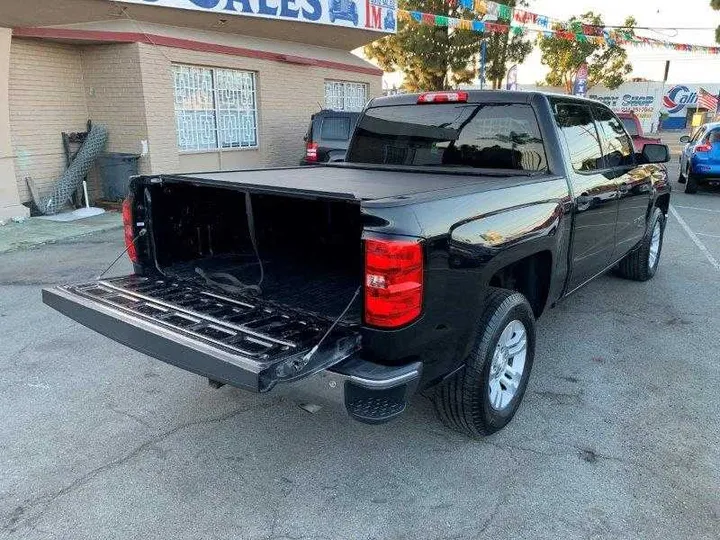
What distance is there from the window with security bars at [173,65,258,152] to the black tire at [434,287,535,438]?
10291mm

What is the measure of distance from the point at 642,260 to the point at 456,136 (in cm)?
311

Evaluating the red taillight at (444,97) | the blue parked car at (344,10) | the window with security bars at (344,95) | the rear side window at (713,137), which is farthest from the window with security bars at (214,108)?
the rear side window at (713,137)

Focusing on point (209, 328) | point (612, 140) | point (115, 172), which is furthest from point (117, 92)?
point (209, 328)

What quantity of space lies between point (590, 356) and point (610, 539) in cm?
210

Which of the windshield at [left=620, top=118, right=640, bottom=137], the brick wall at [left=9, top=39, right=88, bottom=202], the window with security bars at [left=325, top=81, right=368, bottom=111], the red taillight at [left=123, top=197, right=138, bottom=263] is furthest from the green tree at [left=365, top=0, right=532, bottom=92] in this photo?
the red taillight at [left=123, top=197, right=138, bottom=263]

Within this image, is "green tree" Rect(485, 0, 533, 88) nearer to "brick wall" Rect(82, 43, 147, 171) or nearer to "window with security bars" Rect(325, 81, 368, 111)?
"window with security bars" Rect(325, 81, 368, 111)

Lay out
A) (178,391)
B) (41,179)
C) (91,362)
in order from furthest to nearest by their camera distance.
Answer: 1. (41,179)
2. (91,362)
3. (178,391)

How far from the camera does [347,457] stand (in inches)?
124

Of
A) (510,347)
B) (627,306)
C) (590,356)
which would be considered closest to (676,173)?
(627,306)

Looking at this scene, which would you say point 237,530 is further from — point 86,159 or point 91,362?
point 86,159

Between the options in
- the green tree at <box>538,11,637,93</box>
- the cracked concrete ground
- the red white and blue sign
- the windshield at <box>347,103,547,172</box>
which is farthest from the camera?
the red white and blue sign

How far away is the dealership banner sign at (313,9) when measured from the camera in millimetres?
11086

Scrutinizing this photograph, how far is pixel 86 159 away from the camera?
1095 centimetres

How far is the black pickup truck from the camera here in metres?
2.48
